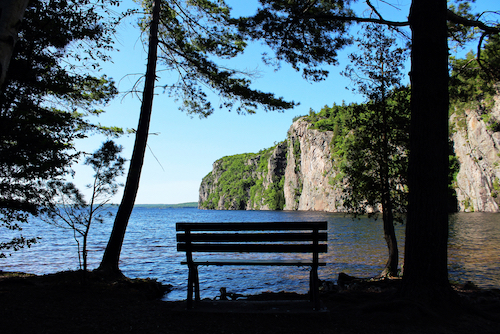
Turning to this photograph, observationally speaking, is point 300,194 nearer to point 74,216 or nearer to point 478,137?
point 478,137

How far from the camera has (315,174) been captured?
8450cm

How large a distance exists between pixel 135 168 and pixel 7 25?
14.4 ft

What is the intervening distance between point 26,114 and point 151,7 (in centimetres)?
397

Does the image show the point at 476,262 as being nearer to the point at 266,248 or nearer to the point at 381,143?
the point at 381,143

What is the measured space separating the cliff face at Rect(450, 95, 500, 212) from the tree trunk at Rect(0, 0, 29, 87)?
6037 centimetres

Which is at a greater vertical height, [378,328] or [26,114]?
[26,114]

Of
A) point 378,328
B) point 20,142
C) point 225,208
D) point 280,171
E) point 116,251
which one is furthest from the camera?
point 225,208

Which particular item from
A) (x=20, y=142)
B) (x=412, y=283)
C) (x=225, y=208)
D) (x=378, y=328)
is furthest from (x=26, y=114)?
(x=225, y=208)

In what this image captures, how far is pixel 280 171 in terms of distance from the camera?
399 ft

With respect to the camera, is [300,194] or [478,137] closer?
[478,137]

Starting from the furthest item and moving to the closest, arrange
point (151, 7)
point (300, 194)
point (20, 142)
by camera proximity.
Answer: point (300, 194) < point (151, 7) < point (20, 142)

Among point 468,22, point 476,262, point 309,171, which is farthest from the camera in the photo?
point 309,171

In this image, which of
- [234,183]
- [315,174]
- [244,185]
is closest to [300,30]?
[315,174]

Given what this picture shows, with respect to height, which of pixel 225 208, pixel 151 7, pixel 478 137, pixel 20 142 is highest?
pixel 478 137
